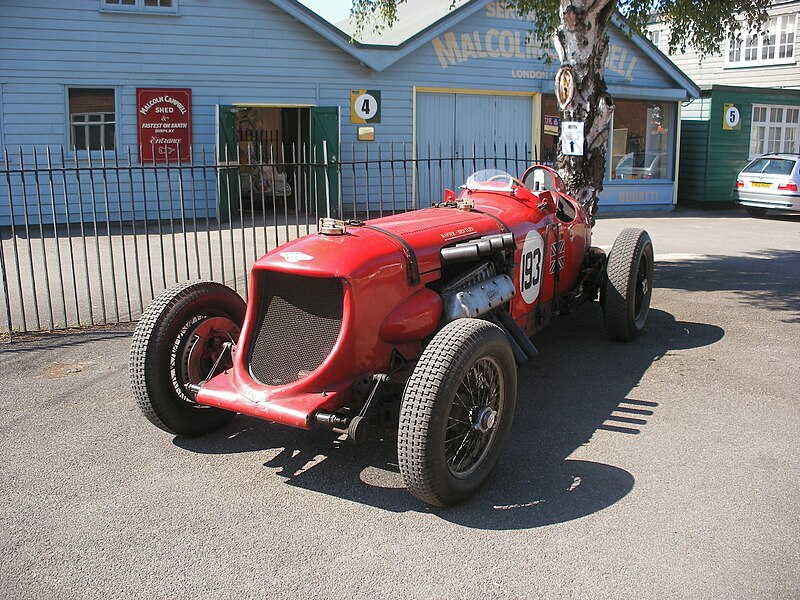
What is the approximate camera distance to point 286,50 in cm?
1511

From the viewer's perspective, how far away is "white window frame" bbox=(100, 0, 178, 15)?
13.8m

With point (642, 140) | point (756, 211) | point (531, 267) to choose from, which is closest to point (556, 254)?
point (531, 267)

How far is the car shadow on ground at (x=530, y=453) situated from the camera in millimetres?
3863

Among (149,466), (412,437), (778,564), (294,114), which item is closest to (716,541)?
(778,564)

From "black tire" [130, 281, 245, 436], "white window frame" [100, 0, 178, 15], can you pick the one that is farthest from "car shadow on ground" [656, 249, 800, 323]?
"white window frame" [100, 0, 178, 15]

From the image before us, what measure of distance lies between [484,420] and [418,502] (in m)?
0.54

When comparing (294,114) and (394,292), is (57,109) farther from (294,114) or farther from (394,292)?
(394,292)

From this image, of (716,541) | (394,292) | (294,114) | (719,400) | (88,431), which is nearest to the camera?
(716,541)

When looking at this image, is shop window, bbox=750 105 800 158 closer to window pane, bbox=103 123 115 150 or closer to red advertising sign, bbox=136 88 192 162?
red advertising sign, bbox=136 88 192 162

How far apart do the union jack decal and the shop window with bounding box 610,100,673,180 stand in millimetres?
13781

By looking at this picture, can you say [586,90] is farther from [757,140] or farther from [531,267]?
[757,140]

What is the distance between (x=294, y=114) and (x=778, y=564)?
15.1 meters

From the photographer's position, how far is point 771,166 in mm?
17812

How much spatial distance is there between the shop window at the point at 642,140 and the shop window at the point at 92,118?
38.4ft
